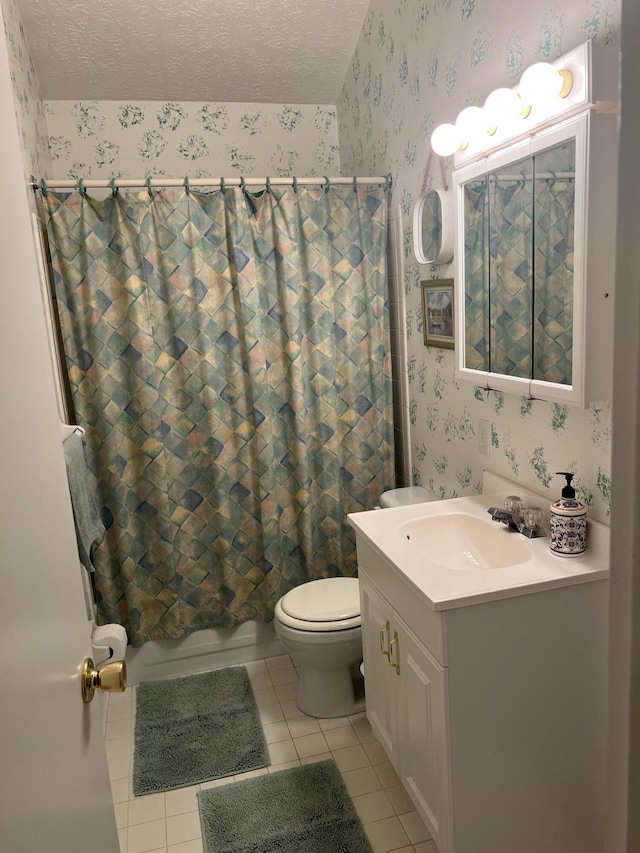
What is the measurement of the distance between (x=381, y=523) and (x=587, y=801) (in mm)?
866

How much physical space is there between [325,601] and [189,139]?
217cm

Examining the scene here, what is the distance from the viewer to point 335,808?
6.68 feet

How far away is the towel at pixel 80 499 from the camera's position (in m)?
1.99

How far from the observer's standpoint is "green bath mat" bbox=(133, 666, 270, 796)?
88.5 inches

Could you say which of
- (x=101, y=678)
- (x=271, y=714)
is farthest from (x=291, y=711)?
(x=101, y=678)

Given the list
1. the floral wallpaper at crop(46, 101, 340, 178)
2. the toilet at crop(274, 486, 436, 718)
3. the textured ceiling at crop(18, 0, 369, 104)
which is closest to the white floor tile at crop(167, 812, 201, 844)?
the toilet at crop(274, 486, 436, 718)

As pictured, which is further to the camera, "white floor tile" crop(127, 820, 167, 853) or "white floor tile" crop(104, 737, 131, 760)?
"white floor tile" crop(104, 737, 131, 760)

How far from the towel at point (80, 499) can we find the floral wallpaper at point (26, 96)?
95cm

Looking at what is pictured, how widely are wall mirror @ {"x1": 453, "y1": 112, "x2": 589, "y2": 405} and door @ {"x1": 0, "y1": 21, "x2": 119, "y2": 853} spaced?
116 cm

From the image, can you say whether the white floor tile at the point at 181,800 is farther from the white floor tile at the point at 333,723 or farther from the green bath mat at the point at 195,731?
the white floor tile at the point at 333,723

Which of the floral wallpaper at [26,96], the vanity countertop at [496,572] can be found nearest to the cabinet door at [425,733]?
the vanity countertop at [496,572]

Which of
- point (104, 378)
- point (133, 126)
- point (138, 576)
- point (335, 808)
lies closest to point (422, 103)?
point (133, 126)

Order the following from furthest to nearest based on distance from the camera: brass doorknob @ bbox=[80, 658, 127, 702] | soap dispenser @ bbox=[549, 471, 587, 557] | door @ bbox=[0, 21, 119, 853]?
soap dispenser @ bbox=[549, 471, 587, 557] → brass doorknob @ bbox=[80, 658, 127, 702] → door @ bbox=[0, 21, 119, 853]

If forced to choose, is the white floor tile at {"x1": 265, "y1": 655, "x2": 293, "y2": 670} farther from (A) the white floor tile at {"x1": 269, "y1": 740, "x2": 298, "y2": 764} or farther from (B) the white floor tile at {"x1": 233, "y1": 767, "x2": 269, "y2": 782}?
(B) the white floor tile at {"x1": 233, "y1": 767, "x2": 269, "y2": 782}
